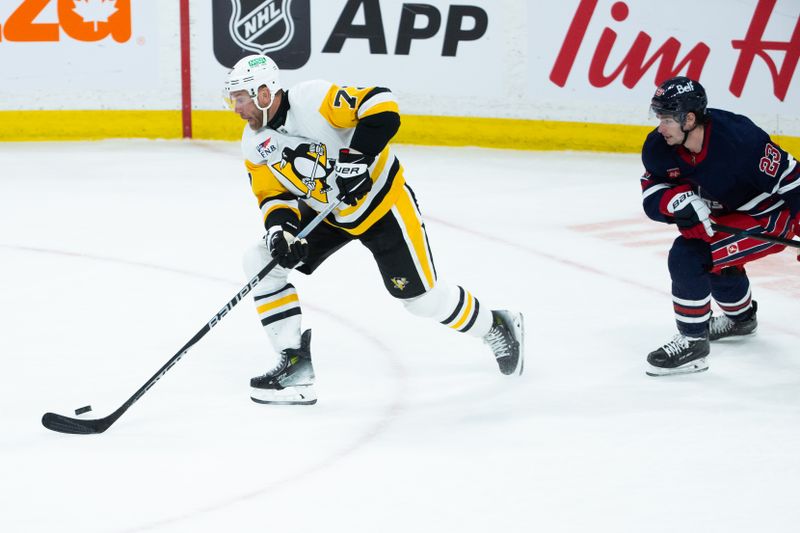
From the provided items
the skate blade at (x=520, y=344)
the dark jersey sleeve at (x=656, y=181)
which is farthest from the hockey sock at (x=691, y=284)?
the skate blade at (x=520, y=344)

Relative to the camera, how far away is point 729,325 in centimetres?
373

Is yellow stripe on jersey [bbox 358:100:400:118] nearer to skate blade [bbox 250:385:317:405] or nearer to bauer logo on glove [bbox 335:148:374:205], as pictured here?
bauer logo on glove [bbox 335:148:374:205]

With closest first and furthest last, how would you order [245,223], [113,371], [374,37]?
1. [113,371]
2. [245,223]
3. [374,37]

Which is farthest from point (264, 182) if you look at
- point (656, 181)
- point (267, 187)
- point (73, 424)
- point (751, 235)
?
point (751, 235)

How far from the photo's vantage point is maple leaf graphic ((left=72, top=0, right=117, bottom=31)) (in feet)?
22.8

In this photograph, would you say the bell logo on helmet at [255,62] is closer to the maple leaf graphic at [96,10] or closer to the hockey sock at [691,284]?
the hockey sock at [691,284]

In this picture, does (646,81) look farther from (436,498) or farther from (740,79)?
(436,498)

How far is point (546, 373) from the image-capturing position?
3.43 m

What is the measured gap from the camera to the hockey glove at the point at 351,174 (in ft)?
9.91

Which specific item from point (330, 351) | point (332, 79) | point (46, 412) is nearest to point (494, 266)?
point (330, 351)

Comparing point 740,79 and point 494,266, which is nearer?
point 494,266

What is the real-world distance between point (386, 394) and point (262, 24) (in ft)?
13.7

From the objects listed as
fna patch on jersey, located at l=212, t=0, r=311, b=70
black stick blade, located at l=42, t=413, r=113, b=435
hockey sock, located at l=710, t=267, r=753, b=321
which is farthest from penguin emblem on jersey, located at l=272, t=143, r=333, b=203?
fna patch on jersey, located at l=212, t=0, r=311, b=70

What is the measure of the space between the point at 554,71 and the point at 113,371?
405cm
